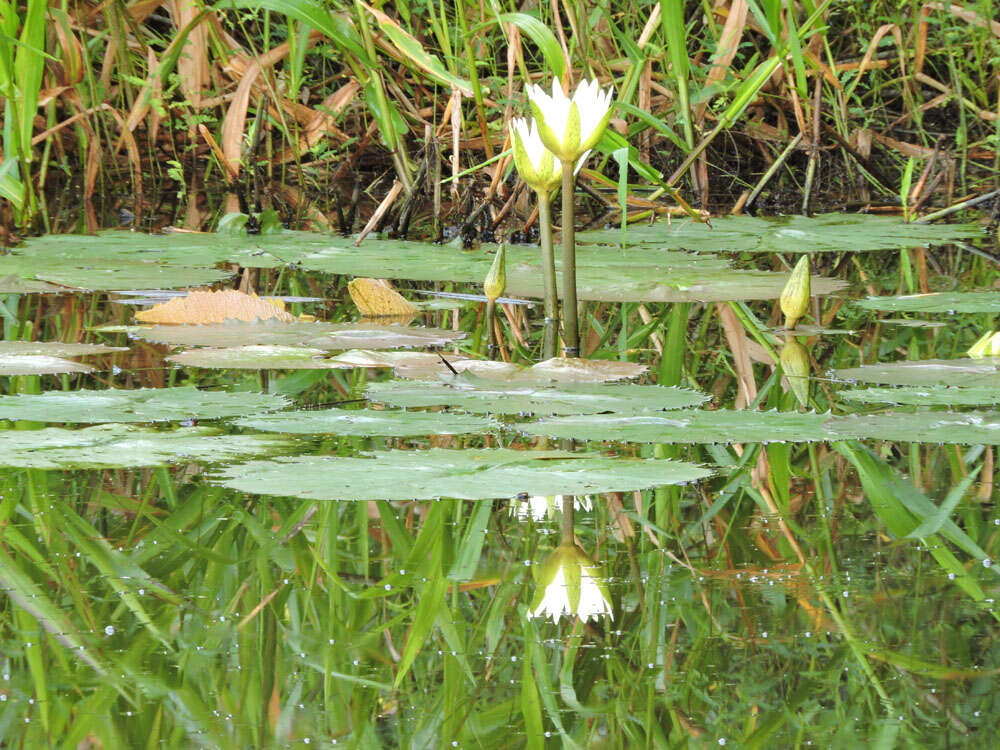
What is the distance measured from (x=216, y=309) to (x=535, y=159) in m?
0.67

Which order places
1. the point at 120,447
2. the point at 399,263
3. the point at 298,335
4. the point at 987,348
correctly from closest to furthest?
1. the point at 120,447
2. the point at 987,348
3. the point at 298,335
4. the point at 399,263

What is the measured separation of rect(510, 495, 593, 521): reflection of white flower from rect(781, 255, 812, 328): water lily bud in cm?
98

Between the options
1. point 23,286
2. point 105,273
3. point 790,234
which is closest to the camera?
point 23,286

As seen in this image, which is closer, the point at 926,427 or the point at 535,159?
the point at 926,427

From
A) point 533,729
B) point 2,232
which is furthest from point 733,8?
point 533,729

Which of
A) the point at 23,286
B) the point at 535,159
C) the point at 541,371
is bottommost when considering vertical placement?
the point at 541,371

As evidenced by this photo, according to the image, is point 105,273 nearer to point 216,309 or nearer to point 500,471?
point 216,309

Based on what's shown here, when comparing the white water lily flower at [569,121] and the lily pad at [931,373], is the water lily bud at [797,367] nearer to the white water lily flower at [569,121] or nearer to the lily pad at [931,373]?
the lily pad at [931,373]

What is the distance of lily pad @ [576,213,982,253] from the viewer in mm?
3088

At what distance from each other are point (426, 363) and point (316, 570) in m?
0.81

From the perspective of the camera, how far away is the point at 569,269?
202 centimetres

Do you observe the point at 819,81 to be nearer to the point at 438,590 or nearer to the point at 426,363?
the point at 426,363

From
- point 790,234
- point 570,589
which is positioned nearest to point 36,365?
point 570,589

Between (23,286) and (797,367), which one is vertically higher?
(23,286)
